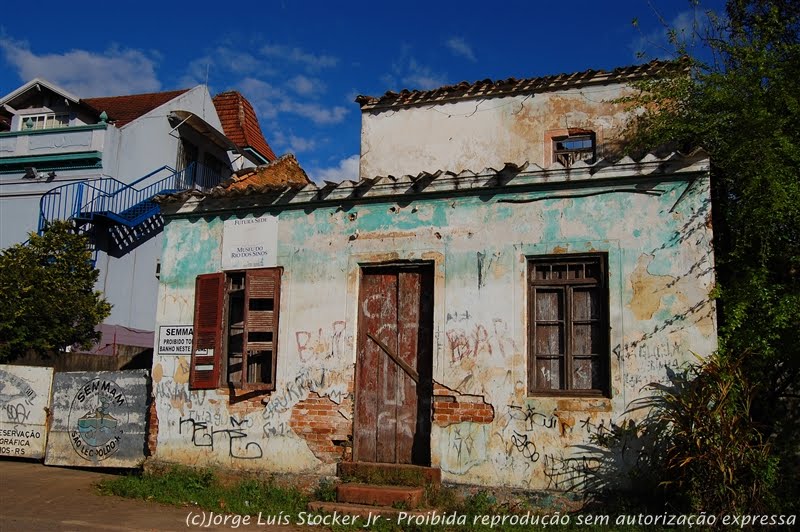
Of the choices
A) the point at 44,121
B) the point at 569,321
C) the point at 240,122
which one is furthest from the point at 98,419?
the point at 240,122

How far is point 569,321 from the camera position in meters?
8.05

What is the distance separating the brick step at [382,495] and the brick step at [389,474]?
5.3 inches

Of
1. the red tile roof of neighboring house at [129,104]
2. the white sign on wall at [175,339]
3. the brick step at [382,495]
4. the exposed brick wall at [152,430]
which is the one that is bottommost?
the brick step at [382,495]

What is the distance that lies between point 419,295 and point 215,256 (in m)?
3.04

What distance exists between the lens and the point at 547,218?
26.9ft

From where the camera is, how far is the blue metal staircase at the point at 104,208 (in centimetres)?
1717

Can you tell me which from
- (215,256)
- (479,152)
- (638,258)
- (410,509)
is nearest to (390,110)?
(479,152)

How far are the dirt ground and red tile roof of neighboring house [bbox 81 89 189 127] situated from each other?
1179 cm

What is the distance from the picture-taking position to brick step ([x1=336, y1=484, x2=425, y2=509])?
7.62 metres

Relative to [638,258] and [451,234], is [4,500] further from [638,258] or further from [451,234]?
[638,258]

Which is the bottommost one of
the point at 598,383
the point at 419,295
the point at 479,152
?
the point at 598,383

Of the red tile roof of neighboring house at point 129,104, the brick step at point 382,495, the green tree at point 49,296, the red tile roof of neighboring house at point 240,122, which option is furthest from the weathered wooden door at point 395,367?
the red tile roof of neighboring house at point 240,122

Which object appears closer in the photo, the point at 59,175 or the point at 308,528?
the point at 308,528

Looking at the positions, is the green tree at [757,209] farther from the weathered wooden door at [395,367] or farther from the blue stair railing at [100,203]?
the blue stair railing at [100,203]
